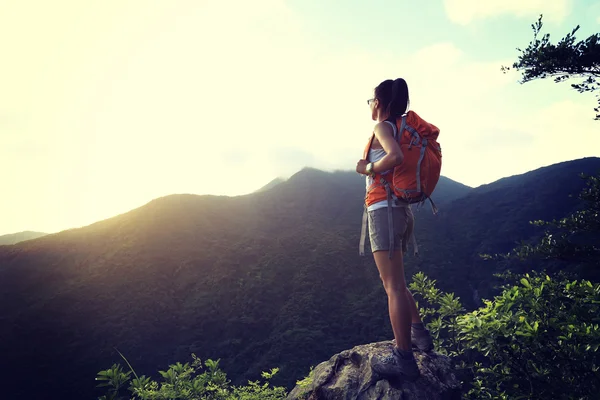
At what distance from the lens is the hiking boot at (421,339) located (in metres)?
3.35

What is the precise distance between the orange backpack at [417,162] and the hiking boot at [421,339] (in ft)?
4.59

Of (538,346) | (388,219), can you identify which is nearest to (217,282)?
(388,219)

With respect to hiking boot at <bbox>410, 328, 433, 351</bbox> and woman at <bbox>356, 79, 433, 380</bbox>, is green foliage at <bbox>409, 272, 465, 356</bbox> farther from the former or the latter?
woman at <bbox>356, 79, 433, 380</bbox>

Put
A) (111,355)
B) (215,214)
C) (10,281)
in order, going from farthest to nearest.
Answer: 1. (215,214)
2. (10,281)
3. (111,355)

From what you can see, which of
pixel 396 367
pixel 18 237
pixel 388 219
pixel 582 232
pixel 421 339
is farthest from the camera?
pixel 18 237

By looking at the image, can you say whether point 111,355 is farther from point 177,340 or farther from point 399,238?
point 399,238

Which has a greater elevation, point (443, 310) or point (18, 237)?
point (18, 237)

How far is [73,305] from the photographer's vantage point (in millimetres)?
16297

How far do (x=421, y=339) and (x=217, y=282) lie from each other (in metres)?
16.4

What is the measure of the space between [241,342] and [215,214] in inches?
497

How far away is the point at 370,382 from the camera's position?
10.5ft

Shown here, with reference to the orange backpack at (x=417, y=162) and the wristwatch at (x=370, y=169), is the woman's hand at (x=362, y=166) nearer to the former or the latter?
the wristwatch at (x=370, y=169)

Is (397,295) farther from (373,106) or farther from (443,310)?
(373,106)

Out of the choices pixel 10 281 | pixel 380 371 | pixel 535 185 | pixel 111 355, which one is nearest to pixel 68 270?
pixel 10 281
